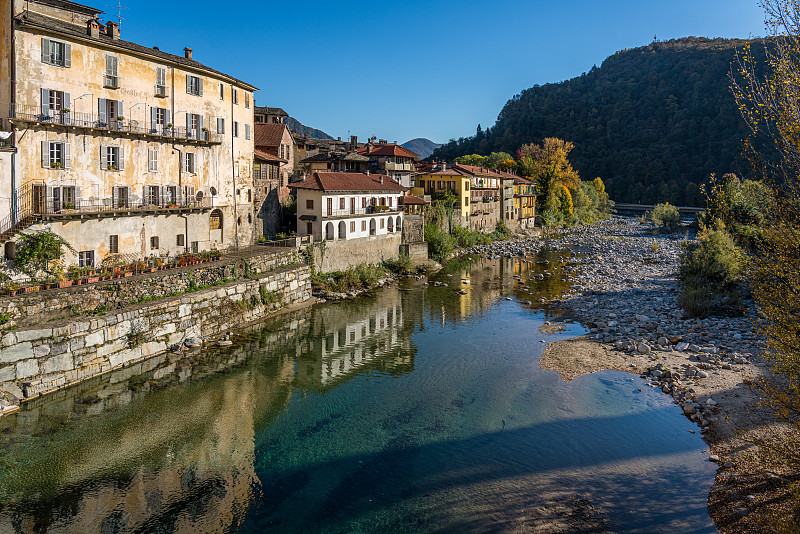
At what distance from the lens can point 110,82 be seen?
1041 inches

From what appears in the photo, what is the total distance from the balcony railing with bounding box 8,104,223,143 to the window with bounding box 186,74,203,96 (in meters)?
2.27

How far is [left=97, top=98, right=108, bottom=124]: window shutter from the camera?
85.4ft

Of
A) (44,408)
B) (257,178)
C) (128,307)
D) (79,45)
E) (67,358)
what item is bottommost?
(44,408)

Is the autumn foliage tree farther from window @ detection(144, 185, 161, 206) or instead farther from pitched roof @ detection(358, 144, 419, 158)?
pitched roof @ detection(358, 144, 419, 158)

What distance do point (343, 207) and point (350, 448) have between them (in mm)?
25845

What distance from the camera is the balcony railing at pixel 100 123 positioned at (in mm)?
23078

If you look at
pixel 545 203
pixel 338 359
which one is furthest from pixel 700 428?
pixel 545 203

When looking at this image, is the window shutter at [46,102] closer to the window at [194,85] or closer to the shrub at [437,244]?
the window at [194,85]

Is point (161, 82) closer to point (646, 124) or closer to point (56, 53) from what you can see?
point (56, 53)

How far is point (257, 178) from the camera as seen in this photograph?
40.2 m

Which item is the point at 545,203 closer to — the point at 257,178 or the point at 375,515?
the point at 257,178

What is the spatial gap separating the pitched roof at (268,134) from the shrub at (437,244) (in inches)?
635

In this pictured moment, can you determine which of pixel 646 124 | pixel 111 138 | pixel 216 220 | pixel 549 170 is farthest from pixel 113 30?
pixel 646 124

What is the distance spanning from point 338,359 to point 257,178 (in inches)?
811
